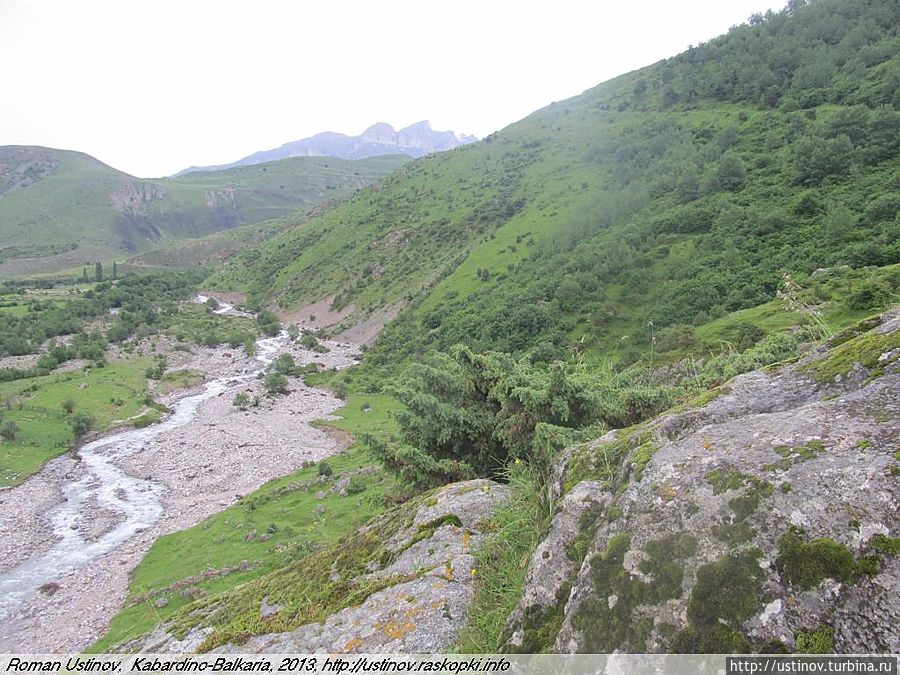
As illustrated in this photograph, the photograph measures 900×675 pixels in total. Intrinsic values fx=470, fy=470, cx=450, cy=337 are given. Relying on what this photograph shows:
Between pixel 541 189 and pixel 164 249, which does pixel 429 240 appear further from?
pixel 164 249

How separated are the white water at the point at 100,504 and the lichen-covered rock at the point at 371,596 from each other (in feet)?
84.3

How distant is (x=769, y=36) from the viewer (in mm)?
91438

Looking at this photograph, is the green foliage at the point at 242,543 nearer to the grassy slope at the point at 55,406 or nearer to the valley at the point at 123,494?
the valley at the point at 123,494

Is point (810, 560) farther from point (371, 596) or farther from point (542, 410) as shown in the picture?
point (542, 410)

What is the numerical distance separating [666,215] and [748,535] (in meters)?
60.4

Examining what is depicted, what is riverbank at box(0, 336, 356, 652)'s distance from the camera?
21.9 m

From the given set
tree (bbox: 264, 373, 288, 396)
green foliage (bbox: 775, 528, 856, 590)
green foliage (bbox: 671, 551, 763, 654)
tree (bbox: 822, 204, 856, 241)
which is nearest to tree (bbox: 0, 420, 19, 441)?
tree (bbox: 264, 373, 288, 396)

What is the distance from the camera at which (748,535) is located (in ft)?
10.2

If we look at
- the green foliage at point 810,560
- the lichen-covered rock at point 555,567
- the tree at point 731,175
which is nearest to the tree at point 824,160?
the tree at point 731,175

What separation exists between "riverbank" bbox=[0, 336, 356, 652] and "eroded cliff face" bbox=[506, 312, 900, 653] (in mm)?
25314

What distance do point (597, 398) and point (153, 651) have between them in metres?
9.53

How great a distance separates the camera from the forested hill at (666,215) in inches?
1582

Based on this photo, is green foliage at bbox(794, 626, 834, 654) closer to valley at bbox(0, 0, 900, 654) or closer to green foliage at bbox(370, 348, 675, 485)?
valley at bbox(0, 0, 900, 654)

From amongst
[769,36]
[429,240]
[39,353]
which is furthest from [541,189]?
[39,353]
